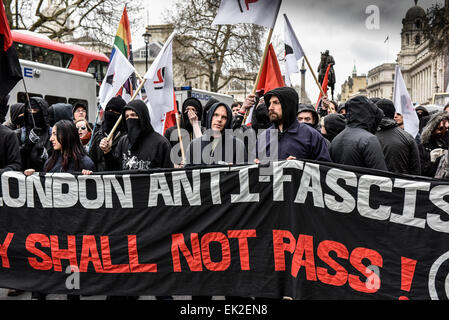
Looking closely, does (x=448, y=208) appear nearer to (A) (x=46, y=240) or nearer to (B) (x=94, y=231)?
(B) (x=94, y=231)

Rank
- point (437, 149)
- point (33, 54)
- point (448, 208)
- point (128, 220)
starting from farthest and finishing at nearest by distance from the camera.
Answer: point (33, 54) → point (437, 149) → point (128, 220) → point (448, 208)

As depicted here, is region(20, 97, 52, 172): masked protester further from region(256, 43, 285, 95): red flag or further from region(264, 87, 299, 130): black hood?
region(264, 87, 299, 130): black hood

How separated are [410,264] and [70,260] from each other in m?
2.86

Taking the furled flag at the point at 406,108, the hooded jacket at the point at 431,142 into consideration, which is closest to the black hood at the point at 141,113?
the hooded jacket at the point at 431,142

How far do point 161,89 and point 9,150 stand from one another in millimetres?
2007

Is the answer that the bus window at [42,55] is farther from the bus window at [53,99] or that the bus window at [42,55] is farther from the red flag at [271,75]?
the red flag at [271,75]

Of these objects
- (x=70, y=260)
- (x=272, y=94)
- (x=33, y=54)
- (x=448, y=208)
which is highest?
(x=33, y=54)

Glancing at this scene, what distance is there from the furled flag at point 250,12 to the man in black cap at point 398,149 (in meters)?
1.69

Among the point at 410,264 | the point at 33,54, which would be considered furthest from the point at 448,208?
the point at 33,54

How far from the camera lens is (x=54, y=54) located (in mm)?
14547

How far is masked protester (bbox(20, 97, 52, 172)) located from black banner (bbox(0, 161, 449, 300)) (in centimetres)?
128

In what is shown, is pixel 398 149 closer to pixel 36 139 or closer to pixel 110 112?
pixel 110 112

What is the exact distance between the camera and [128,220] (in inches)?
161
